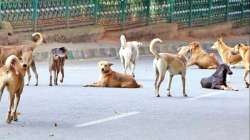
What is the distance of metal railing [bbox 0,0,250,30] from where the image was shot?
26.4 m

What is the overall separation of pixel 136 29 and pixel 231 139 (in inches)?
797

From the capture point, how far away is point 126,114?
12.9 meters

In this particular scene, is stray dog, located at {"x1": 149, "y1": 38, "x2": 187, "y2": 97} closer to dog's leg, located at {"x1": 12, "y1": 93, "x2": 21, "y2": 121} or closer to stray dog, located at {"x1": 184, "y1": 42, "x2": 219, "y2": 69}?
dog's leg, located at {"x1": 12, "y1": 93, "x2": 21, "y2": 121}

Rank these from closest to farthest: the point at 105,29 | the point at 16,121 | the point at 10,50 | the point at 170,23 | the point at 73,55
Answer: the point at 16,121
the point at 10,50
the point at 73,55
the point at 105,29
the point at 170,23

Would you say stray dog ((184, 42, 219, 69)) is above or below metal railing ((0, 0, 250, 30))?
below

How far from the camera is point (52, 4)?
2742cm

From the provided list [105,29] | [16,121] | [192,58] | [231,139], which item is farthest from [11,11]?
[231,139]

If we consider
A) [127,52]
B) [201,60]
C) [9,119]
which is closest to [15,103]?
[9,119]

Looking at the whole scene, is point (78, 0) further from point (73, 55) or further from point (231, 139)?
point (231, 139)

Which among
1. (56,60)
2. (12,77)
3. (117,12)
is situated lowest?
(56,60)

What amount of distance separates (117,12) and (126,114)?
17.5 metres

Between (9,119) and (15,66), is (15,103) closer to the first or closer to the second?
(9,119)

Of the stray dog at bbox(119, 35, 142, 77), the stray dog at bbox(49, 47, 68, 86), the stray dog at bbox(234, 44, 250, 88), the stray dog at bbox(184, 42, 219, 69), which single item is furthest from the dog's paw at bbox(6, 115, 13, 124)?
the stray dog at bbox(184, 42, 219, 69)

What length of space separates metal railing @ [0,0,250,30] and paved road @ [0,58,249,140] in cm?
837
